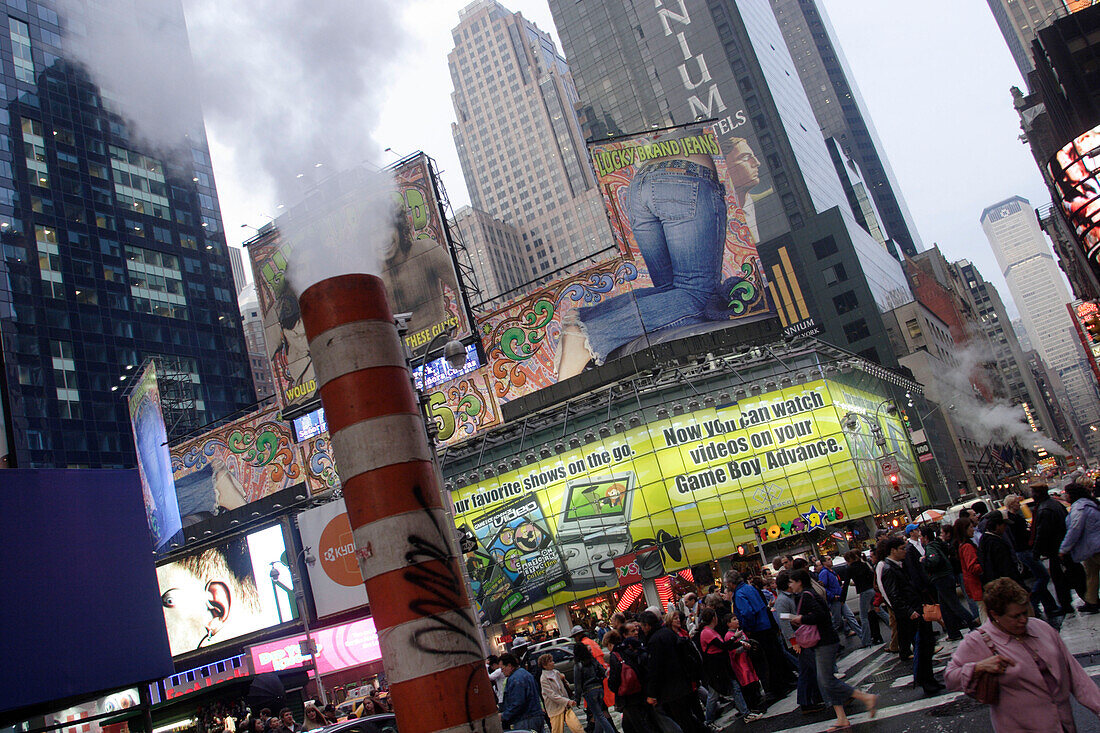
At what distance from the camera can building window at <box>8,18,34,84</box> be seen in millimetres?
80000

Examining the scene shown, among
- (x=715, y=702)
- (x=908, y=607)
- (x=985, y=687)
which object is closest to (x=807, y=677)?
(x=908, y=607)

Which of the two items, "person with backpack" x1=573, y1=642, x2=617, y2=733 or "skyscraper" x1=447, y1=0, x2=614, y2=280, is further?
"skyscraper" x1=447, y1=0, x2=614, y2=280

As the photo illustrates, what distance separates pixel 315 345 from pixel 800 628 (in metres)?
6.92

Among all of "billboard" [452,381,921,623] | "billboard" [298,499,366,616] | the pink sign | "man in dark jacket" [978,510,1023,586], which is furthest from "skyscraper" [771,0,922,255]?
"man in dark jacket" [978,510,1023,586]

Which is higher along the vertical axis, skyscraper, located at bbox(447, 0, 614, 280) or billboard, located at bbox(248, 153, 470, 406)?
skyscraper, located at bbox(447, 0, 614, 280)

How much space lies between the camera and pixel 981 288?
190 meters

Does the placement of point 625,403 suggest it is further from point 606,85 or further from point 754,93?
point 606,85

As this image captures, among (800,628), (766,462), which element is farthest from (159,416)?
(800,628)

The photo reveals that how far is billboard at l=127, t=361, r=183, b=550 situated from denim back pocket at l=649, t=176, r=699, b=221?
83.9ft

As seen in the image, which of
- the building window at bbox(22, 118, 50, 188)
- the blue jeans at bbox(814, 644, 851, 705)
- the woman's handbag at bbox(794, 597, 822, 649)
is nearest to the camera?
the blue jeans at bbox(814, 644, 851, 705)

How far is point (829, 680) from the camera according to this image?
9250 millimetres

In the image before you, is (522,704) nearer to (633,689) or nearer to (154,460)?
(633,689)

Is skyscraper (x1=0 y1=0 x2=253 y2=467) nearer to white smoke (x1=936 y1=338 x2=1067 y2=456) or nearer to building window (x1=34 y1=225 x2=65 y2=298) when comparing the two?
building window (x1=34 y1=225 x2=65 y2=298)

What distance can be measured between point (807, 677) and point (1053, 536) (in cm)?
391
